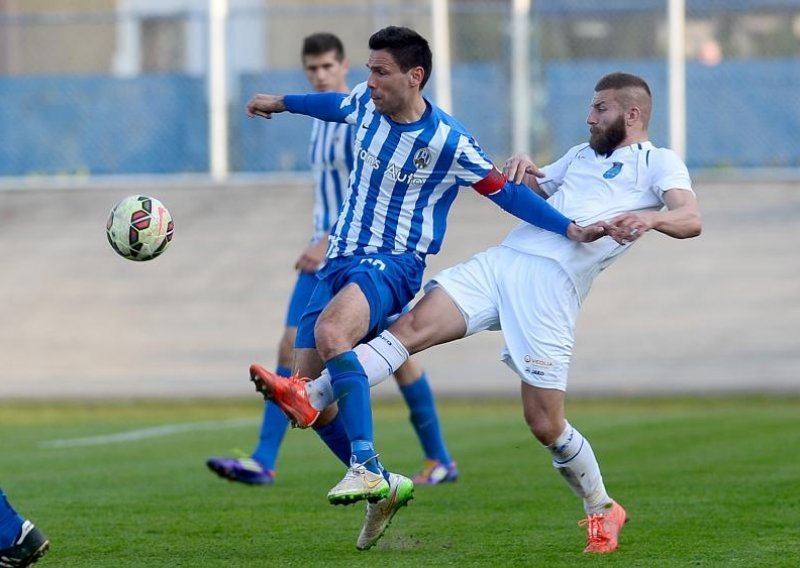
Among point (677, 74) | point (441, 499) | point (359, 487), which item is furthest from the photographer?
point (677, 74)

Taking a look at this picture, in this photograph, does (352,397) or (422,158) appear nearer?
(352,397)

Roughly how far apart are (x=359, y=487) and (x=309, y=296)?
3.11 meters

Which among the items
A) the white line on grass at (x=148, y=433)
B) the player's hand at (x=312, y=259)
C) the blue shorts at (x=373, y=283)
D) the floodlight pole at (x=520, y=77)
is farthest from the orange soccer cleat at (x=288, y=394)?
the floodlight pole at (x=520, y=77)

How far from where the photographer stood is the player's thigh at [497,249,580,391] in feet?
21.2

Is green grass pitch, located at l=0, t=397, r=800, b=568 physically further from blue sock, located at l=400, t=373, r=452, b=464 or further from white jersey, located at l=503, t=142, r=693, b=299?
white jersey, located at l=503, t=142, r=693, b=299

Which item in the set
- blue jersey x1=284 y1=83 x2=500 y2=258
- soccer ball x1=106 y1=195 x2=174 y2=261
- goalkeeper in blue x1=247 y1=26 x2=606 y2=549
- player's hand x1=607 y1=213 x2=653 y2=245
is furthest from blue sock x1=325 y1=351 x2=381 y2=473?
player's hand x1=607 y1=213 x2=653 y2=245

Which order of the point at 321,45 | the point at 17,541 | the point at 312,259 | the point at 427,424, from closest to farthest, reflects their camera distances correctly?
the point at 17,541 < the point at 312,259 < the point at 427,424 < the point at 321,45

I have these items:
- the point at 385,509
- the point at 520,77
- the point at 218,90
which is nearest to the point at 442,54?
the point at 520,77

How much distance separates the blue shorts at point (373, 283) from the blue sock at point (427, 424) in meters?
2.33

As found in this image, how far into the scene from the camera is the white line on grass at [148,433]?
11805 mm

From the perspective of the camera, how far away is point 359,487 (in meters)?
5.91

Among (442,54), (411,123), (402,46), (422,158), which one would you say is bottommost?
(422,158)

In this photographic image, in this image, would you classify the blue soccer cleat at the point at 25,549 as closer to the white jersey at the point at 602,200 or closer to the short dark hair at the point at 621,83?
the white jersey at the point at 602,200

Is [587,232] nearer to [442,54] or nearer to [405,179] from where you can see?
[405,179]
